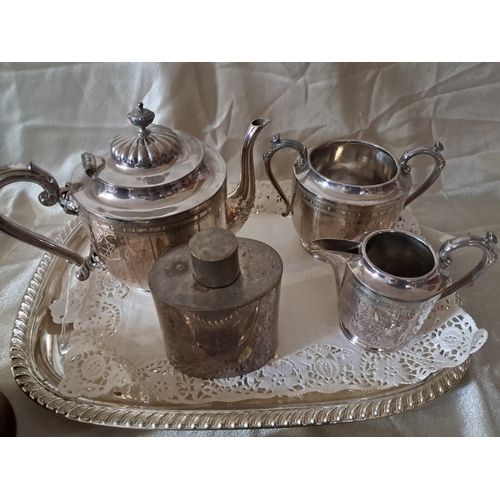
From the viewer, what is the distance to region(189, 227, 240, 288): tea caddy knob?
0.64 m

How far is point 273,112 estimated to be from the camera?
1293 mm

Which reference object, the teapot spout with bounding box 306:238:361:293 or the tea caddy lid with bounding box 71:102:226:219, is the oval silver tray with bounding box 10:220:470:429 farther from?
the tea caddy lid with bounding box 71:102:226:219

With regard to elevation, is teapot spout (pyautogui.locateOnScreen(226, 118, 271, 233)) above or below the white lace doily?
above

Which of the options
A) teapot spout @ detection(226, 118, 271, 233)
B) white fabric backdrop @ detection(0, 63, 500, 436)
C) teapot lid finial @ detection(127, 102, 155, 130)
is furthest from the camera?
white fabric backdrop @ detection(0, 63, 500, 436)

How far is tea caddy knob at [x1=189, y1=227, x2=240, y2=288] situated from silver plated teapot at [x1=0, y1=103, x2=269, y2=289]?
9cm

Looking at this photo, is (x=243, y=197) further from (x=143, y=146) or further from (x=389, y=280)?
(x=389, y=280)

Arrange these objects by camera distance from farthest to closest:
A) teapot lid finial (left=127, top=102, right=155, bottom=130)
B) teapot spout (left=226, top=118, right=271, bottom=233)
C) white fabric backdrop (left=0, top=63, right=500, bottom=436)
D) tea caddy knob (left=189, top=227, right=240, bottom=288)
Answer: white fabric backdrop (left=0, top=63, right=500, bottom=436), teapot spout (left=226, top=118, right=271, bottom=233), teapot lid finial (left=127, top=102, right=155, bottom=130), tea caddy knob (left=189, top=227, right=240, bottom=288)

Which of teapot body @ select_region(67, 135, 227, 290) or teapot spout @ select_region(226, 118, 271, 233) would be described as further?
teapot spout @ select_region(226, 118, 271, 233)

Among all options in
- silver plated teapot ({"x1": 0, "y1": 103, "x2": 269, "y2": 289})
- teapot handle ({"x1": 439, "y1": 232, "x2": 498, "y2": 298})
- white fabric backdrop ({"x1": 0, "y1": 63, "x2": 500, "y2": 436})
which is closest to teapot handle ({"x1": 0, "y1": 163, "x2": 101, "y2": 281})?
silver plated teapot ({"x1": 0, "y1": 103, "x2": 269, "y2": 289})

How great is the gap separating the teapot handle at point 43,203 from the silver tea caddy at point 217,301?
21 cm

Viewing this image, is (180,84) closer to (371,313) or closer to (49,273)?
(49,273)

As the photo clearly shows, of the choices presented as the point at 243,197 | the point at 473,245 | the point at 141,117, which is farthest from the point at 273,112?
the point at 473,245

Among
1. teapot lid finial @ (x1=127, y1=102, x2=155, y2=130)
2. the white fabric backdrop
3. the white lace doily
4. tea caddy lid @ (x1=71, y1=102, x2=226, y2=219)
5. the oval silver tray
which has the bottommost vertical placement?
the oval silver tray

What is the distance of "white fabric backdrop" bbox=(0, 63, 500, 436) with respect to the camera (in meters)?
1.24
